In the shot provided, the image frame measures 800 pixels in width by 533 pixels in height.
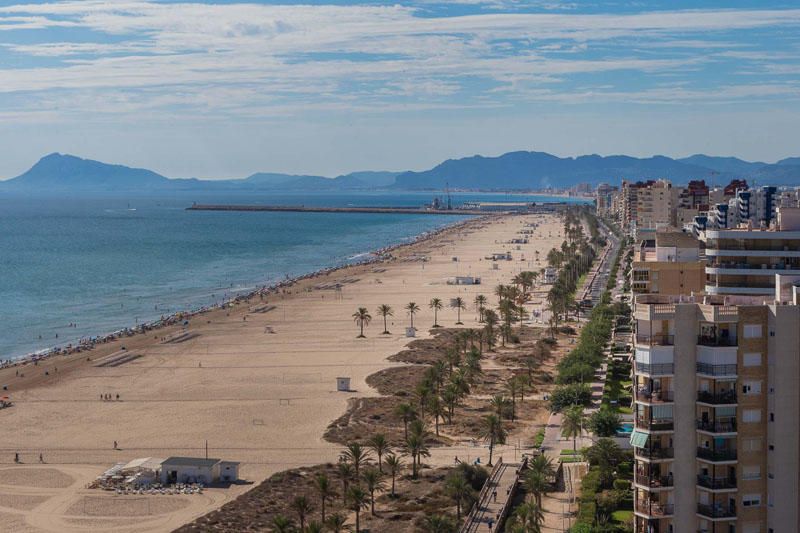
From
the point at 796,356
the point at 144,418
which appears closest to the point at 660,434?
the point at 796,356

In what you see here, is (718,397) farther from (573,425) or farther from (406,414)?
(406,414)

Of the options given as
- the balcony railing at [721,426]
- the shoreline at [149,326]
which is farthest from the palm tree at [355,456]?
the shoreline at [149,326]

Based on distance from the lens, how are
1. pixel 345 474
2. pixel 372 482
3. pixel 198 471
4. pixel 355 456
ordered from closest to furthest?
1. pixel 372 482
2. pixel 345 474
3. pixel 355 456
4. pixel 198 471

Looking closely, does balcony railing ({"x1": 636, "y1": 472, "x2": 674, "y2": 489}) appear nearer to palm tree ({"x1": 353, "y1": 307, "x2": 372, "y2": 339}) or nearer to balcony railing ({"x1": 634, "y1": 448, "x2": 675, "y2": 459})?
balcony railing ({"x1": 634, "y1": 448, "x2": 675, "y2": 459})

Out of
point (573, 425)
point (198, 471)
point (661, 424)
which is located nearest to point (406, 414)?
point (573, 425)

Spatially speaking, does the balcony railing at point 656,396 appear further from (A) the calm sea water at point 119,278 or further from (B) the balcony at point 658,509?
→ (A) the calm sea water at point 119,278

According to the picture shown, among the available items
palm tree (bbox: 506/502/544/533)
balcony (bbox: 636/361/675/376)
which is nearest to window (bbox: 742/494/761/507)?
balcony (bbox: 636/361/675/376)

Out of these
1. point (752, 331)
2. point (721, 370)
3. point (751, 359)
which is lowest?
point (721, 370)
